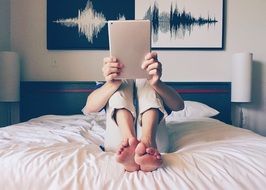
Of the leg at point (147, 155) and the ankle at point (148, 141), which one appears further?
the ankle at point (148, 141)

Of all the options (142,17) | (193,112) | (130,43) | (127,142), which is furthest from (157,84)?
(142,17)

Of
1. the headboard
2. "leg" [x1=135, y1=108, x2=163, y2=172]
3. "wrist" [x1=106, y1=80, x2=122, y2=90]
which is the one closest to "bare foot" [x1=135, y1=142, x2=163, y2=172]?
"leg" [x1=135, y1=108, x2=163, y2=172]

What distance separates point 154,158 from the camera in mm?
884

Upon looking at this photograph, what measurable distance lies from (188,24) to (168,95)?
172cm

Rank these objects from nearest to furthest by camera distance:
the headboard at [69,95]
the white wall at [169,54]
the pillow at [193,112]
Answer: the pillow at [193,112] → the headboard at [69,95] → the white wall at [169,54]

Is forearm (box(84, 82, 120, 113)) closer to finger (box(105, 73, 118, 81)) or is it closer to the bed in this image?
finger (box(105, 73, 118, 81))

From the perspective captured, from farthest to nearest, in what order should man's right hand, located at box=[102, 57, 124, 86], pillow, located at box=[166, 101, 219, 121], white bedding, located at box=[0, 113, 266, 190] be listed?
1. pillow, located at box=[166, 101, 219, 121]
2. man's right hand, located at box=[102, 57, 124, 86]
3. white bedding, located at box=[0, 113, 266, 190]

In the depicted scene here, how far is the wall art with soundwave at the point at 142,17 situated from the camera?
2758 millimetres

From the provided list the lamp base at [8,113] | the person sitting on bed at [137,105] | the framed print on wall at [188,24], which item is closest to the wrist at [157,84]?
the person sitting on bed at [137,105]

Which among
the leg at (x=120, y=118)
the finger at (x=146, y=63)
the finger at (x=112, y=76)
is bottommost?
the leg at (x=120, y=118)

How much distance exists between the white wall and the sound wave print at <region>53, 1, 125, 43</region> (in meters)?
0.17

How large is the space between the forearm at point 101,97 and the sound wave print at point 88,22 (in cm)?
154

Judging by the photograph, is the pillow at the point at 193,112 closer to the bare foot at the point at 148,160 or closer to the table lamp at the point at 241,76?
the table lamp at the point at 241,76

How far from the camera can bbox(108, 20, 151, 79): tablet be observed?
112 cm
